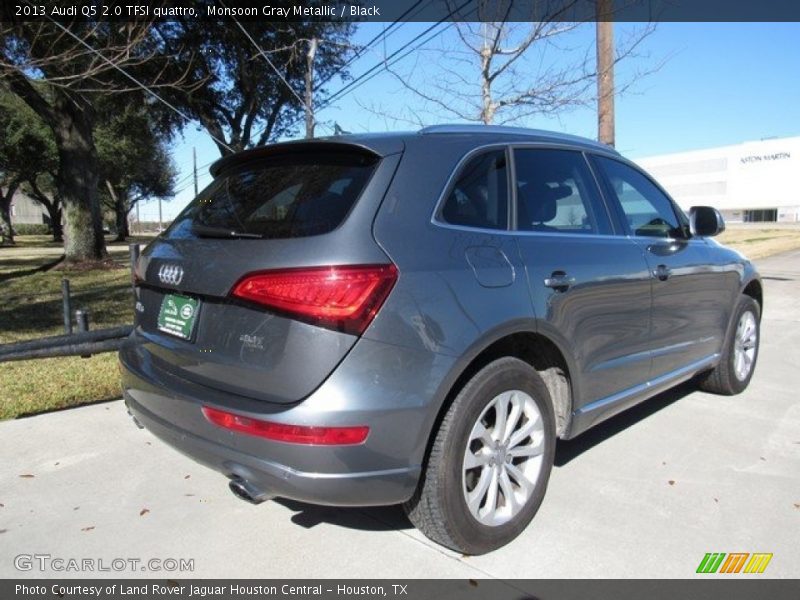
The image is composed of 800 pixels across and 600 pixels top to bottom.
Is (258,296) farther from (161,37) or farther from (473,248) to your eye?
(161,37)

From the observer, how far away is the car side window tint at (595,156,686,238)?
3.80m

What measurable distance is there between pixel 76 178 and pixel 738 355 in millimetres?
15686

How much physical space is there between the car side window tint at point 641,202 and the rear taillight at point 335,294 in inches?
79.6

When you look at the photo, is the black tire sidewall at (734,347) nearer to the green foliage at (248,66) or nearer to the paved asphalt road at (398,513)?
the paved asphalt road at (398,513)

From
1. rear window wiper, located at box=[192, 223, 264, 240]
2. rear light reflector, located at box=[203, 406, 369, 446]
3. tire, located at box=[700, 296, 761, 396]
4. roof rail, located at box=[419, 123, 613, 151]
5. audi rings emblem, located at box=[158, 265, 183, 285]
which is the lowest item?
tire, located at box=[700, 296, 761, 396]

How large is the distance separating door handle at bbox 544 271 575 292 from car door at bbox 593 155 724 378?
883 mm

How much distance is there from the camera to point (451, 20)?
33.1ft

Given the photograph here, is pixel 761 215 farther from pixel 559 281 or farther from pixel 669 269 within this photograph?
pixel 559 281

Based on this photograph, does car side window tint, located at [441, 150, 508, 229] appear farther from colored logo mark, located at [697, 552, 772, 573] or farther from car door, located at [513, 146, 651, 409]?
colored logo mark, located at [697, 552, 772, 573]

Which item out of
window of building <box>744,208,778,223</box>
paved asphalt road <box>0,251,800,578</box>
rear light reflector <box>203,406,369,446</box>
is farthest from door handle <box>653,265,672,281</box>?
window of building <box>744,208,778,223</box>

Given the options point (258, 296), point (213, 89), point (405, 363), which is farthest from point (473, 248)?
point (213, 89)

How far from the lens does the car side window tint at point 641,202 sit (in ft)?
12.5

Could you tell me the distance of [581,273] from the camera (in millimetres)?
3133

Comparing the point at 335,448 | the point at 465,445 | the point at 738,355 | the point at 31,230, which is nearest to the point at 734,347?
the point at 738,355
